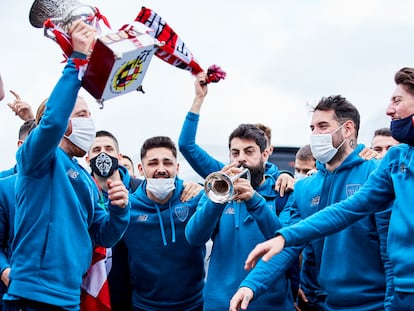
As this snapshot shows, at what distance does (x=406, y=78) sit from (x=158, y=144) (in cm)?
251

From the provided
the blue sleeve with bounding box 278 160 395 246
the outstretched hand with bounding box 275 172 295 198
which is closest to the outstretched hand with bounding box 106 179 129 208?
the blue sleeve with bounding box 278 160 395 246

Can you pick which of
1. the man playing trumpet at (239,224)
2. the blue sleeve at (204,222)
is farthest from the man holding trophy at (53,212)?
the man playing trumpet at (239,224)

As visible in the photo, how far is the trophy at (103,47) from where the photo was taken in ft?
11.3

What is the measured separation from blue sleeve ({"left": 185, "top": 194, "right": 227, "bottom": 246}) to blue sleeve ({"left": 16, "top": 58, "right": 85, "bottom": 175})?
1.46 metres

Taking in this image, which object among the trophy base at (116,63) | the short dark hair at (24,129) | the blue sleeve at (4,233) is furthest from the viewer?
the short dark hair at (24,129)

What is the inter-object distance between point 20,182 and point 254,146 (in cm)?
216

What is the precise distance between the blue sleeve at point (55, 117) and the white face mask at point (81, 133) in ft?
1.59

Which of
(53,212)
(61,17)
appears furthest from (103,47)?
(53,212)

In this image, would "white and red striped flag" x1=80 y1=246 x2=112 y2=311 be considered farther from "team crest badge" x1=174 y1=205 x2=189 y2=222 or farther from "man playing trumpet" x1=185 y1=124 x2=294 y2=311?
"team crest badge" x1=174 y1=205 x2=189 y2=222

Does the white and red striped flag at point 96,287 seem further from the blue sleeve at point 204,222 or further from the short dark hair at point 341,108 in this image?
the short dark hair at point 341,108

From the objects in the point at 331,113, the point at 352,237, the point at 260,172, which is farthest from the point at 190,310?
the point at 331,113

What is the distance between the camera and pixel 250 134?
5.34m

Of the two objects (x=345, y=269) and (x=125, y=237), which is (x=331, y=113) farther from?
(x=125, y=237)

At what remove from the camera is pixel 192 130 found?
5938 millimetres
